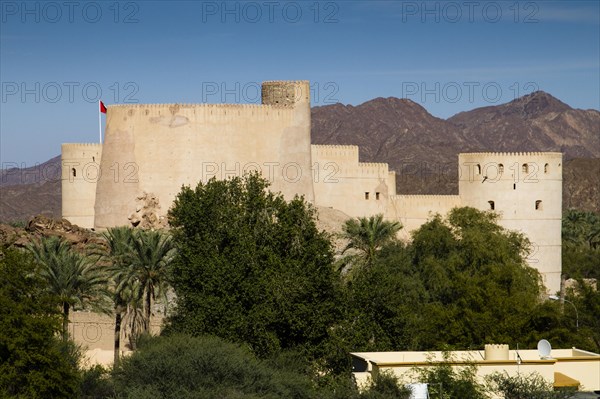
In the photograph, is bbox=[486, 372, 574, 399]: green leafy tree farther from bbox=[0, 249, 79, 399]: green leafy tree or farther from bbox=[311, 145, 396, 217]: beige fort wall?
bbox=[311, 145, 396, 217]: beige fort wall

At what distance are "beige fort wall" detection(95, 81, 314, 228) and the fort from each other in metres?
0.04

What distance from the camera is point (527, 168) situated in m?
51.9

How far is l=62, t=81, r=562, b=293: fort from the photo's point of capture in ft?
163

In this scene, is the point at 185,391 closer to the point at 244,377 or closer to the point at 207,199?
the point at 244,377

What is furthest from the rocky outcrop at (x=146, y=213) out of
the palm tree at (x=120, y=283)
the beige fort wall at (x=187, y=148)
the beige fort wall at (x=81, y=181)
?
the palm tree at (x=120, y=283)

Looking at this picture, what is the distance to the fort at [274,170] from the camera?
49594mm

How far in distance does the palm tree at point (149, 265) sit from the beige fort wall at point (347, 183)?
2057 centimetres

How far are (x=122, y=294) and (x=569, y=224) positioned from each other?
43.1 meters

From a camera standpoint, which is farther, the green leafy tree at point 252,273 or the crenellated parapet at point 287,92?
the crenellated parapet at point 287,92

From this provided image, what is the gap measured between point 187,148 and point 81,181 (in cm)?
727

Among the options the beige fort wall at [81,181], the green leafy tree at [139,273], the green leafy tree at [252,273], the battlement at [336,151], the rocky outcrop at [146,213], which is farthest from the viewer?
the beige fort wall at [81,181]

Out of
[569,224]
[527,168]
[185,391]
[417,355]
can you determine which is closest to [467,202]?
[527,168]

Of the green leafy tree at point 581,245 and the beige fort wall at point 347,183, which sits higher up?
the beige fort wall at point 347,183

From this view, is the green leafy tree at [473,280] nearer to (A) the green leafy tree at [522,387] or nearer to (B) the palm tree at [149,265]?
(A) the green leafy tree at [522,387]
